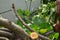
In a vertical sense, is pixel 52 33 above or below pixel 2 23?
below

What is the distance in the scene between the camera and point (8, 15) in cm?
339

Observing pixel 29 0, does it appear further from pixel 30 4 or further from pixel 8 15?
pixel 8 15

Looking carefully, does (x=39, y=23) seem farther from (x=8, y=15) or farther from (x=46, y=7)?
(x=8, y=15)

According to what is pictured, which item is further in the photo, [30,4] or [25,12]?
[30,4]

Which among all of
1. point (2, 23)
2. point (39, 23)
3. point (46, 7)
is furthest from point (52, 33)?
point (46, 7)

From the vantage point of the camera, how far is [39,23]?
1474 mm

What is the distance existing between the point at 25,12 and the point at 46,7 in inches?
39.9

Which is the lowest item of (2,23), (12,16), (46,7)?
(12,16)

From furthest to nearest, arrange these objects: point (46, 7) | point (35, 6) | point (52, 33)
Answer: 1. point (35, 6)
2. point (46, 7)
3. point (52, 33)

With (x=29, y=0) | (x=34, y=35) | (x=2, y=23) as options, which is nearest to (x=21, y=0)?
(x=29, y=0)

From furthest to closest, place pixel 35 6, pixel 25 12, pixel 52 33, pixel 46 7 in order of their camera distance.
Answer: pixel 35 6
pixel 46 7
pixel 25 12
pixel 52 33

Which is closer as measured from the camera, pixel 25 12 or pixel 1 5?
pixel 25 12

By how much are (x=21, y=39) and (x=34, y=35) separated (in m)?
0.14

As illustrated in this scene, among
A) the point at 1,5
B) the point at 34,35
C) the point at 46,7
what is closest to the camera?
the point at 34,35
